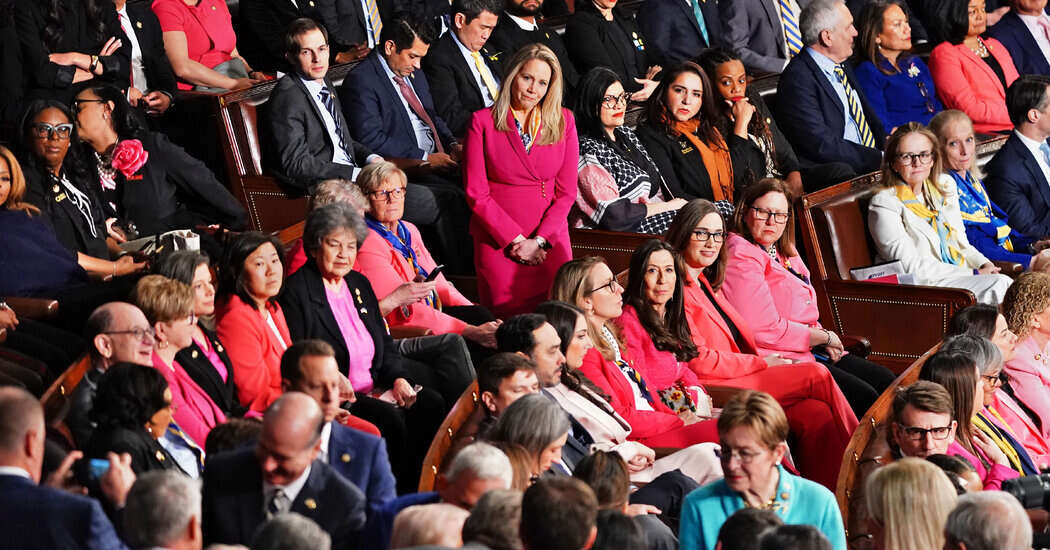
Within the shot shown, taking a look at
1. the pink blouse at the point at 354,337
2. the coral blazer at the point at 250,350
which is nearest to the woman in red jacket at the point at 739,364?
the pink blouse at the point at 354,337

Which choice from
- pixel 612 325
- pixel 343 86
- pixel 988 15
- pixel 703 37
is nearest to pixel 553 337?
pixel 612 325

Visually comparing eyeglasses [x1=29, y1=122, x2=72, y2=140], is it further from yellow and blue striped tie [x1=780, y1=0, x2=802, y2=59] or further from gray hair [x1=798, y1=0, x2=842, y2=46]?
yellow and blue striped tie [x1=780, y1=0, x2=802, y2=59]

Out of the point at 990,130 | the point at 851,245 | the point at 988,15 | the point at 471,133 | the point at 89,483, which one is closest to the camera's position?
the point at 89,483

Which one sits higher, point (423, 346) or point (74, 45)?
point (74, 45)

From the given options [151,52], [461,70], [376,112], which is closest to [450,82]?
[461,70]

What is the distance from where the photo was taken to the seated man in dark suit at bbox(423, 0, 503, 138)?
7.10m

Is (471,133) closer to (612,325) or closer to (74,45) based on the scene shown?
(612,325)

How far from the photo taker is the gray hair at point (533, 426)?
159 inches

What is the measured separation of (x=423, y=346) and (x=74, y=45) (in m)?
2.04

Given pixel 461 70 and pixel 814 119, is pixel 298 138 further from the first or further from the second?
pixel 814 119

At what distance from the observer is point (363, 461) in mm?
4000

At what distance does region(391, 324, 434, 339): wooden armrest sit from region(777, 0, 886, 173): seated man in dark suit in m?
2.63

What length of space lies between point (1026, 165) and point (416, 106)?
2764mm

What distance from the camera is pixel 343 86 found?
685cm
